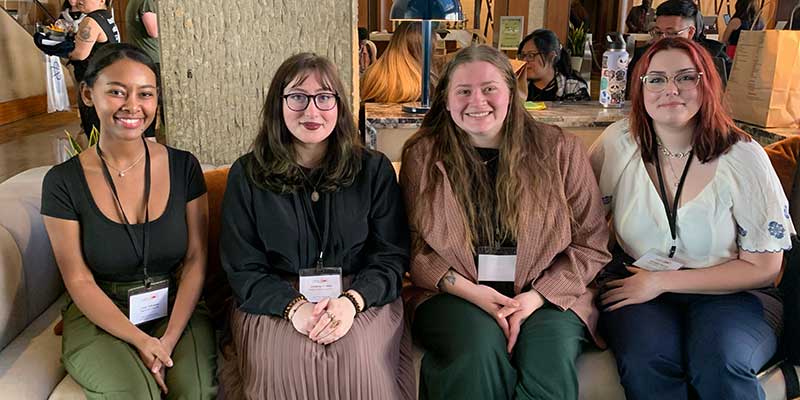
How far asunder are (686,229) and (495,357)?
677 millimetres

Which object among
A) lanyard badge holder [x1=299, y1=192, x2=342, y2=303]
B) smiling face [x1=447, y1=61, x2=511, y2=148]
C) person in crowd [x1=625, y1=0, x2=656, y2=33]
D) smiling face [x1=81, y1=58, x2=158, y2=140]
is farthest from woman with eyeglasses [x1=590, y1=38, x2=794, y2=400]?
person in crowd [x1=625, y1=0, x2=656, y2=33]

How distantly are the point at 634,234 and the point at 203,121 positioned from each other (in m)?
1.96

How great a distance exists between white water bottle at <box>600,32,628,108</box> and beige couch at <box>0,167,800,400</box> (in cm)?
176

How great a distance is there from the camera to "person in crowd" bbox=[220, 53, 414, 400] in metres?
1.67

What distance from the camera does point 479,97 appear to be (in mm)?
1854

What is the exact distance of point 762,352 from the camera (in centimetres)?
172

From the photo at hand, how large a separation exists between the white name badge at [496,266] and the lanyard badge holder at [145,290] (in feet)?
2.90

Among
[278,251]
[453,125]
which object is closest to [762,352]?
[453,125]

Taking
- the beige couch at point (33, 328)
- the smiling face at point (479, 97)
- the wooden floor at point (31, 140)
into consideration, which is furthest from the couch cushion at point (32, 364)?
the wooden floor at point (31, 140)

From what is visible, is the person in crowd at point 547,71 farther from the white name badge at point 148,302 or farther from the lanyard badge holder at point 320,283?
the white name badge at point 148,302

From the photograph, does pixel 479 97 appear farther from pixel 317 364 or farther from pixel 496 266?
pixel 317 364

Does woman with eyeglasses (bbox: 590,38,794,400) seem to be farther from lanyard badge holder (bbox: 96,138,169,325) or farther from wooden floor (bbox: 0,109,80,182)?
wooden floor (bbox: 0,109,80,182)

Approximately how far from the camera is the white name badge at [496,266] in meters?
1.89

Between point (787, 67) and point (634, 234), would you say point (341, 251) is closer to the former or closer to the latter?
point (634, 234)
